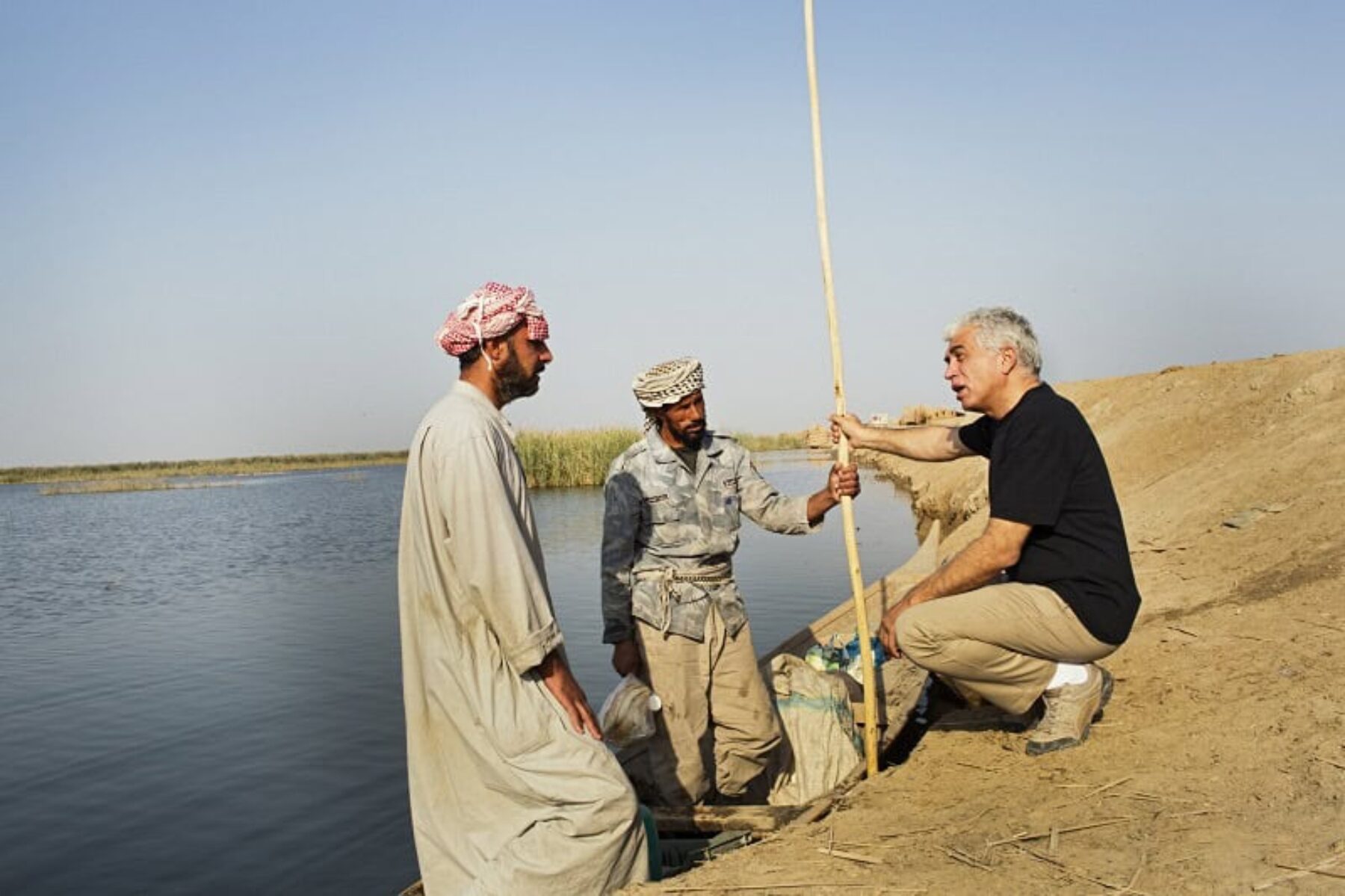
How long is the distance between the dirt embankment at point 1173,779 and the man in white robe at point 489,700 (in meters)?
0.46

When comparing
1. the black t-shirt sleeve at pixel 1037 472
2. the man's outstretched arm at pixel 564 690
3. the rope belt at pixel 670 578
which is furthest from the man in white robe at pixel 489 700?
the black t-shirt sleeve at pixel 1037 472

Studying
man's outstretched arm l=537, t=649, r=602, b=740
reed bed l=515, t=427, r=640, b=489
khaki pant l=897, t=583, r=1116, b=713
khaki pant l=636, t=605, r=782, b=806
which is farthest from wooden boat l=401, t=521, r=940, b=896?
reed bed l=515, t=427, r=640, b=489

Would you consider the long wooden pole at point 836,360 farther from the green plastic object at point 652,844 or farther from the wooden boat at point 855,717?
the green plastic object at point 652,844

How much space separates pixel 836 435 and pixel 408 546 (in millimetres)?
2303

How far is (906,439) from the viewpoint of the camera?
16.6ft

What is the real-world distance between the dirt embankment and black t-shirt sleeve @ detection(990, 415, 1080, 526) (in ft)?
3.30

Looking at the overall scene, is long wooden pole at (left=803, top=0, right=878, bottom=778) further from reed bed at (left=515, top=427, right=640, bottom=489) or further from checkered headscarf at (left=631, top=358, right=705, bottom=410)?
reed bed at (left=515, top=427, right=640, bottom=489)

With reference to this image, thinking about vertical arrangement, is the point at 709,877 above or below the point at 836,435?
below

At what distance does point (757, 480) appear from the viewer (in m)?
4.91

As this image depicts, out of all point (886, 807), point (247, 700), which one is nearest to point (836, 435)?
point (886, 807)

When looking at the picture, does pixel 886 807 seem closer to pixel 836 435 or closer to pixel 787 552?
pixel 836 435

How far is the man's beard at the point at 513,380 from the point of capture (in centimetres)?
325

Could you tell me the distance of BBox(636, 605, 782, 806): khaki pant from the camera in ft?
14.6

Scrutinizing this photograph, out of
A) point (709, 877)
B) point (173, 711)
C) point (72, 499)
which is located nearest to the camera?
point (709, 877)
